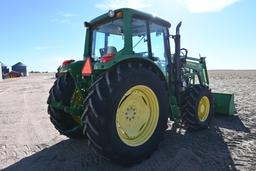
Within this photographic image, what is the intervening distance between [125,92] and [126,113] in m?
0.39

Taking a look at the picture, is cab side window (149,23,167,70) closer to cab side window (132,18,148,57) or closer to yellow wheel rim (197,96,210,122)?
cab side window (132,18,148,57)

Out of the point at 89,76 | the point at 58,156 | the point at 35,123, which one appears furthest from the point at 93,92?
the point at 35,123

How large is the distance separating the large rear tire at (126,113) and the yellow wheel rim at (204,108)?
1768mm

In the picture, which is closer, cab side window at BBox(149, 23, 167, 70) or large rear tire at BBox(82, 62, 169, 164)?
large rear tire at BBox(82, 62, 169, 164)

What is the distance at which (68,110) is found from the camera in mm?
4371

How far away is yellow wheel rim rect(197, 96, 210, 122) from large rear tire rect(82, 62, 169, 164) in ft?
5.80

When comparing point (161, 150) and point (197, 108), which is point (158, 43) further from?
point (161, 150)

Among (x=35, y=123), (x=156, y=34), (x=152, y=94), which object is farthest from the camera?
(x=35, y=123)

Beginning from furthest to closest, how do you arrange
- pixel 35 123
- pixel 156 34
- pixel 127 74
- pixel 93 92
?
pixel 35 123
pixel 156 34
pixel 127 74
pixel 93 92

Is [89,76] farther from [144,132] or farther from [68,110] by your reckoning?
[144,132]

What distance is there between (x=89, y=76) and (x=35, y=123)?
298 cm

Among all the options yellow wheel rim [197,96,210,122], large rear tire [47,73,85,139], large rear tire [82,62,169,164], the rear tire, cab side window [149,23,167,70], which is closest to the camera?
large rear tire [82,62,169,164]

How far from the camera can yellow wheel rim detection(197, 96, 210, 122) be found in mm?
5750

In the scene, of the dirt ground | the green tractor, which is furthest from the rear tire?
the dirt ground
